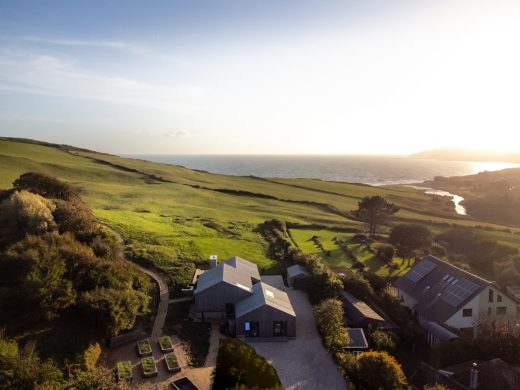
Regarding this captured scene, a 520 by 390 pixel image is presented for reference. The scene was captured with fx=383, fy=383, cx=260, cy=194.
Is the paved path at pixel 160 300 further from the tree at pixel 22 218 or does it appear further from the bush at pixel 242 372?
the tree at pixel 22 218

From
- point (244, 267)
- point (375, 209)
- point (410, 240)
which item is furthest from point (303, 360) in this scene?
point (375, 209)

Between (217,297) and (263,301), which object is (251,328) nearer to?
(263,301)

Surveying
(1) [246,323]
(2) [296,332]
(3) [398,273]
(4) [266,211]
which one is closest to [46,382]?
(1) [246,323]

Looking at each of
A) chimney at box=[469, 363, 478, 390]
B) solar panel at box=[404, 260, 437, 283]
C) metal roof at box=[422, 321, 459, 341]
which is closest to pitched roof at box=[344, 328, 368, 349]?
metal roof at box=[422, 321, 459, 341]

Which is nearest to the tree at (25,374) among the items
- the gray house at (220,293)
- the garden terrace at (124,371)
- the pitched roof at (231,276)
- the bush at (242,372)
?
the garden terrace at (124,371)

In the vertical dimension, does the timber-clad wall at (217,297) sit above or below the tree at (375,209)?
below

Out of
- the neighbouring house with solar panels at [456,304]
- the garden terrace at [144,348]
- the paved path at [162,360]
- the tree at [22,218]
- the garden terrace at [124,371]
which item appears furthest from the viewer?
Result: the tree at [22,218]

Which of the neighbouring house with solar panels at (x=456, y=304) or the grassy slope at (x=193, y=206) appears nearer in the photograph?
the neighbouring house with solar panels at (x=456, y=304)
